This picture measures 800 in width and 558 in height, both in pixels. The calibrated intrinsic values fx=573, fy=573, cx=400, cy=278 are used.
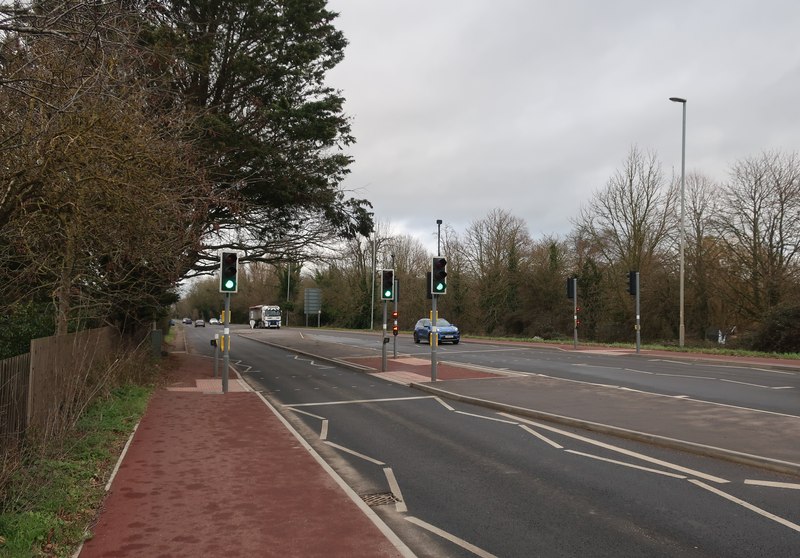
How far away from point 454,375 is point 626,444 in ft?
30.3

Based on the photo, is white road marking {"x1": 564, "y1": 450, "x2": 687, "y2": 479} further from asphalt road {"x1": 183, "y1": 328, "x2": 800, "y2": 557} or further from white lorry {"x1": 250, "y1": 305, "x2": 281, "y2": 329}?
white lorry {"x1": 250, "y1": 305, "x2": 281, "y2": 329}

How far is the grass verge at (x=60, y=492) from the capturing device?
482 centimetres

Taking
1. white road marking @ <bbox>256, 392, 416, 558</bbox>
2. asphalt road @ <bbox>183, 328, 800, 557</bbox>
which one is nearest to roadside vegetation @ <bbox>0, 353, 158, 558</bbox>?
asphalt road @ <bbox>183, 328, 800, 557</bbox>

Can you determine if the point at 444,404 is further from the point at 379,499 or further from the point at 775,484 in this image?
the point at 775,484

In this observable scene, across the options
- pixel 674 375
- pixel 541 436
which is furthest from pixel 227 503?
pixel 674 375

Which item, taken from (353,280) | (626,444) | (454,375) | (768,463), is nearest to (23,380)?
(626,444)

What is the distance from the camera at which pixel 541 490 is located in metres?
6.50

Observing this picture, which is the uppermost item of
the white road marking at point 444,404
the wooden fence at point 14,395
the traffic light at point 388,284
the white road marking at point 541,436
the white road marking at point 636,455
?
the traffic light at point 388,284

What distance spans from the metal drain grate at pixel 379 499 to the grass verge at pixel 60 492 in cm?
273

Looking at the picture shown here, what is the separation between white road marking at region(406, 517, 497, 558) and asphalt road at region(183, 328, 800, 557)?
18 mm

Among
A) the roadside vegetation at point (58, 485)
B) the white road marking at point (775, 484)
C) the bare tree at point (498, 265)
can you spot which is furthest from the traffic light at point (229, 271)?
the bare tree at point (498, 265)

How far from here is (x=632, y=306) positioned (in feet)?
129

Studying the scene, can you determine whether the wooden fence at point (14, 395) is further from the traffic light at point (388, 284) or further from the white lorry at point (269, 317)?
the white lorry at point (269, 317)

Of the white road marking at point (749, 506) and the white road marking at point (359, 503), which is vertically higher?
the white road marking at point (749, 506)
